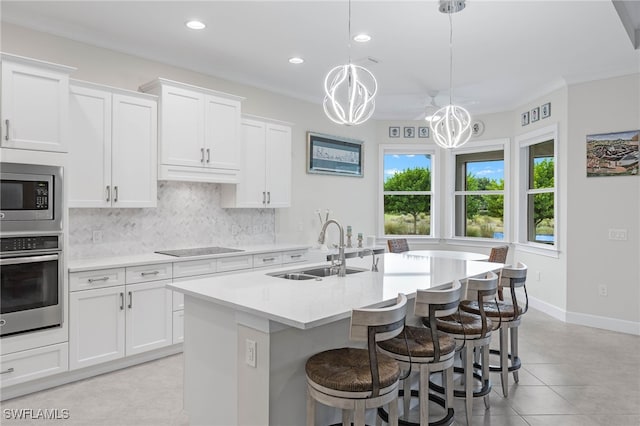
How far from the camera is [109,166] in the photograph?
368cm

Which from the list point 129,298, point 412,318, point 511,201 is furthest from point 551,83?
point 129,298

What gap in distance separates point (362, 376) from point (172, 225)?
312 cm

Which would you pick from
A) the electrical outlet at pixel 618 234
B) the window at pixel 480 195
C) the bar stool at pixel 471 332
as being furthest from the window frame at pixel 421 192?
the bar stool at pixel 471 332

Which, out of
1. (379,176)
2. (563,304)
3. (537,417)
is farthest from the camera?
(379,176)

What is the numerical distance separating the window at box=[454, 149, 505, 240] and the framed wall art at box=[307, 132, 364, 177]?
175 centimetres

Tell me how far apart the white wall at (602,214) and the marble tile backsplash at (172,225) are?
3.64m

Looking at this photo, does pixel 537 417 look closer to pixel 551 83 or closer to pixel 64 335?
pixel 64 335

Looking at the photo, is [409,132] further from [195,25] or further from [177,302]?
[177,302]

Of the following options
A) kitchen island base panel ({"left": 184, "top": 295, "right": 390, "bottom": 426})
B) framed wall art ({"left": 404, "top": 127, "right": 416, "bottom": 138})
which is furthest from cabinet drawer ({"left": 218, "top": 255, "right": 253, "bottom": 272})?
framed wall art ({"left": 404, "top": 127, "right": 416, "bottom": 138})

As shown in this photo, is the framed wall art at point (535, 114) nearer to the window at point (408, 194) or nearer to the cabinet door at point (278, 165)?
the window at point (408, 194)

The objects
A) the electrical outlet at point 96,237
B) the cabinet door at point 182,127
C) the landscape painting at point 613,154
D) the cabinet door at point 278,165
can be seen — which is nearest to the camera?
the electrical outlet at point 96,237

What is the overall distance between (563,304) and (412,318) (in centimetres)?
309

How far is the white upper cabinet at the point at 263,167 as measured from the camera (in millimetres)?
4785

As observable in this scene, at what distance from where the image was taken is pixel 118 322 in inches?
138
